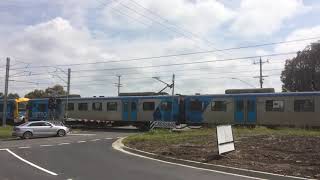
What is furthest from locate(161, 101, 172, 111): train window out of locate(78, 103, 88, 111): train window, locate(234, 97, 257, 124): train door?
locate(78, 103, 88, 111): train window

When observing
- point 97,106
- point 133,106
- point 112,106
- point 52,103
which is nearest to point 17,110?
point 52,103

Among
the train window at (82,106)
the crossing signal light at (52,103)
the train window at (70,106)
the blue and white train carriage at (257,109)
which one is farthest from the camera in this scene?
the crossing signal light at (52,103)

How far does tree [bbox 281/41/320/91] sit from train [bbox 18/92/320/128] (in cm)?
3239

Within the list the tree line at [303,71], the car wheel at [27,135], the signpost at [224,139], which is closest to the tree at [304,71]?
the tree line at [303,71]

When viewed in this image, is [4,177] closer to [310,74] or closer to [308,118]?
[308,118]

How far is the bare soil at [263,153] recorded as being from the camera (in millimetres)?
15985

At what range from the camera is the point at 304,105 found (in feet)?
127

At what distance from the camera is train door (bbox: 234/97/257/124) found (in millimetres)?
41531

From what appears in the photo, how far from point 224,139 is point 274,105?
22005 mm

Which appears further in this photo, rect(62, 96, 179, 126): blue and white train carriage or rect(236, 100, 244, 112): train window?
rect(62, 96, 179, 126): blue and white train carriage

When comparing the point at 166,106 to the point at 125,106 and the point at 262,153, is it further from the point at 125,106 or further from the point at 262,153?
the point at 262,153

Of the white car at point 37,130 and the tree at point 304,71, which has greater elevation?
the tree at point 304,71

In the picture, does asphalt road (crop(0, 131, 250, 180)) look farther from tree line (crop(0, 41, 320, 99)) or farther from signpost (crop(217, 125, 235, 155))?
tree line (crop(0, 41, 320, 99))

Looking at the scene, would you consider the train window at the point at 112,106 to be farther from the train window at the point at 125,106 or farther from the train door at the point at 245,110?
the train door at the point at 245,110
